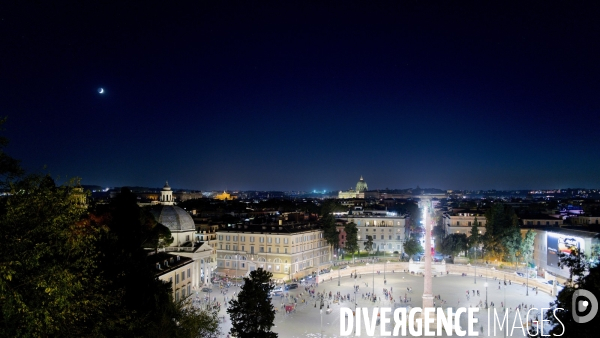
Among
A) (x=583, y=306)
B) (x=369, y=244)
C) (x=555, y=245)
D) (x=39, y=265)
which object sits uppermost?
(x=39, y=265)

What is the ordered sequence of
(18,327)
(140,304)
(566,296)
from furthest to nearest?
(140,304), (566,296), (18,327)

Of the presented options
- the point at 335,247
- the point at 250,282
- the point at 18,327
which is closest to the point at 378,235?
the point at 335,247

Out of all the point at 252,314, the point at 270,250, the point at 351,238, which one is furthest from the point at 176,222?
the point at 252,314

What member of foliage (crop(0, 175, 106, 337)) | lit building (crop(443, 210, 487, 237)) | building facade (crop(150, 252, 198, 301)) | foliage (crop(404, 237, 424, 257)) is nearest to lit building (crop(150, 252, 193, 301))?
building facade (crop(150, 252, 198, 301))

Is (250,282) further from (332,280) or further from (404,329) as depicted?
(332,280)

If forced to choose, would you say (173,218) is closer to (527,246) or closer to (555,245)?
(527,246)

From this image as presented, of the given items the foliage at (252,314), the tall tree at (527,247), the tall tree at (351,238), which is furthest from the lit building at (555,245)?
the foliage at (252,314)
